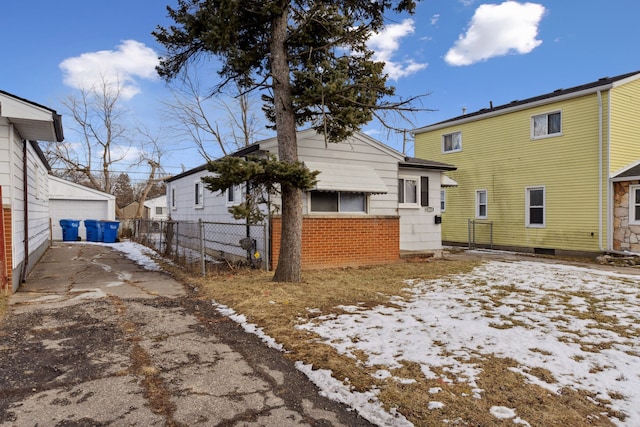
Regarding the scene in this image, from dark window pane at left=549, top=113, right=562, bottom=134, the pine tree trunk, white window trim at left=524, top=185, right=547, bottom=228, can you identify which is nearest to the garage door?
the pine tree trunk

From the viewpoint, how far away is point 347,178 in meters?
9.48

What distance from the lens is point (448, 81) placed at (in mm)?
14883

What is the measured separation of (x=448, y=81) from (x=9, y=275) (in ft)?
48.3

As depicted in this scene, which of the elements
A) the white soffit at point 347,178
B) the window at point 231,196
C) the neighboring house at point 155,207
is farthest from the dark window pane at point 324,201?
the neighboring house at point 155,207

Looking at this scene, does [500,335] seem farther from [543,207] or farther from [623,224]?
[543,207]

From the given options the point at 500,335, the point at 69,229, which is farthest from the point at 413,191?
the point at 69,229

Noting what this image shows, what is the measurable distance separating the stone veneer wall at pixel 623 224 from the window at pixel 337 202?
8568 millimetres

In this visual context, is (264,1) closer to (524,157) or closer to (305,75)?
(305,75)

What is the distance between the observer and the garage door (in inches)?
757

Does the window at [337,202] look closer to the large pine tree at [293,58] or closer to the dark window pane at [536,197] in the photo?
the large pine tree at [293,58]

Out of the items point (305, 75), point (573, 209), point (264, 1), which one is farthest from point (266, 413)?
point (573, 209)

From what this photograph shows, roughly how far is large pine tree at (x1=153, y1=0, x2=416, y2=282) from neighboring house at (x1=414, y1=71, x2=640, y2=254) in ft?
29.1

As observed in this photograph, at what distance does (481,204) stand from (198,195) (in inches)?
459

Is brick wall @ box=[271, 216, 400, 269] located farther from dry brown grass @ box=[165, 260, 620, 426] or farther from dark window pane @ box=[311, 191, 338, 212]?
dry brown grass @ box=[165, 260, 620, 426]
